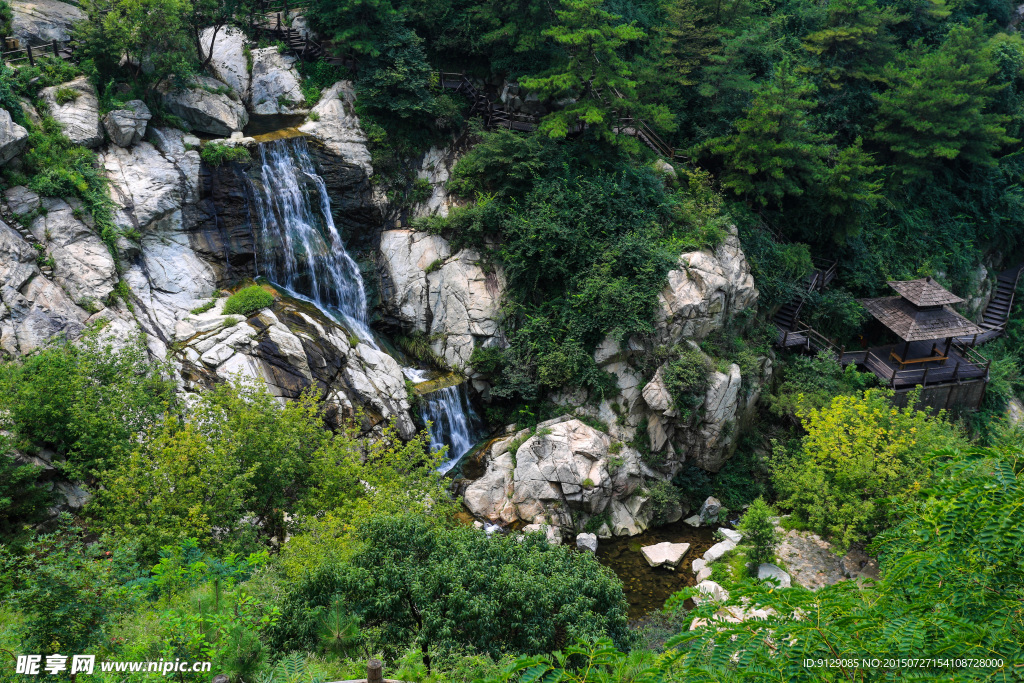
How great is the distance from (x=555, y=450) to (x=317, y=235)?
34.1ft

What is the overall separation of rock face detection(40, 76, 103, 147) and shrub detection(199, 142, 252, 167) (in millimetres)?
2697

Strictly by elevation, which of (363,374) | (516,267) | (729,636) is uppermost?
(729,636)

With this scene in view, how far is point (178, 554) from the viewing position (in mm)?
9742

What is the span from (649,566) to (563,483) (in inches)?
124

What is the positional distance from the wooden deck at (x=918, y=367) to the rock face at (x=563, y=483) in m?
9.66

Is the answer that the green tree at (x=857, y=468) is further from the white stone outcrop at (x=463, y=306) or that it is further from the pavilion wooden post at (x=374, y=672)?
the pavilion wooden post at (x=374, y=672)

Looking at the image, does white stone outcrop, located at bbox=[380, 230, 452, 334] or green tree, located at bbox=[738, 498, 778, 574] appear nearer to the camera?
green tree, located at bbox=[738, 498, 778, 574]

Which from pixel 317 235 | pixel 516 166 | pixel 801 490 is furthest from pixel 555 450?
pixel 317 235

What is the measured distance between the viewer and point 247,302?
674 inches

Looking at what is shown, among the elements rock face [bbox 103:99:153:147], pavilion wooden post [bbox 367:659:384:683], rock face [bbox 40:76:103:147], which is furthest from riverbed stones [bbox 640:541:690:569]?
rock face [bbox 40:76:103:147]

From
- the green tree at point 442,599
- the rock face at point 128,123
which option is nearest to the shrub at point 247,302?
the rock face at point 128,123

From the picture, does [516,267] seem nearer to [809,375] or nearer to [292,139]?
[292,139]

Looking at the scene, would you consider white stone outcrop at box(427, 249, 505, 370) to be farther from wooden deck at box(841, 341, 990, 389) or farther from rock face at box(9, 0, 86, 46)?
rock face at box(9, 0, 86, 46)

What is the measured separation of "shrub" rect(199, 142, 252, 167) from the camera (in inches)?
733
